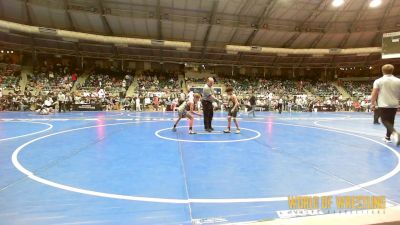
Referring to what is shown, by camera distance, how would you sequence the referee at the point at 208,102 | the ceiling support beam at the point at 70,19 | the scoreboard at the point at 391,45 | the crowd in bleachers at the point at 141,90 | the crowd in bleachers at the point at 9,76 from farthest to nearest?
the crowd in bleachers at the point at 9,76, the scoreboard at the point at 391,45, the crowd in bleachers at the point at 141,90, the ceiling support beam at the point at 70,19, the referee at the point at 208,102

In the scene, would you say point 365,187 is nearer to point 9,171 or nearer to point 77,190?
point 77,190

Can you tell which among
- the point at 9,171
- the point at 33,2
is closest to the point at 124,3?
the point at 33,2

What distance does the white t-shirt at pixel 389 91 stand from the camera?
6287mm

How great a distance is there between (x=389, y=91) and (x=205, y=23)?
24.2 meters

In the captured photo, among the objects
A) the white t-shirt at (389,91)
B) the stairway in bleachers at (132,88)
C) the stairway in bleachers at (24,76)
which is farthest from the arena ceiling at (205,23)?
the white t-shirt at (389,91)

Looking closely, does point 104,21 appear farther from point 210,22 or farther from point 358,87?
point 358,87

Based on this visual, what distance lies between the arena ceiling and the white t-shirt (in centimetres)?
2231

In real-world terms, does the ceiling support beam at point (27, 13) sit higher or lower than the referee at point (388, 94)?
higher

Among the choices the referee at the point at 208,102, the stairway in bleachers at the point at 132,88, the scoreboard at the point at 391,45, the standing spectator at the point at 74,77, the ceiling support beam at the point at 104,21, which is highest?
the ceiling support beam at the point at 104,21

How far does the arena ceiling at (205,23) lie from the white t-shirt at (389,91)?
22.3 m

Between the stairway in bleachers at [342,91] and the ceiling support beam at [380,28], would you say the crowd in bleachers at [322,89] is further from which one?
the ceiling support beam at [380,28]

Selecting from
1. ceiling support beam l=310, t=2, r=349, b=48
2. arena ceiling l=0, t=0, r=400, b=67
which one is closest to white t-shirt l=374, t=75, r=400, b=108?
arena ceiling l=0, t=0, r=400, b=67

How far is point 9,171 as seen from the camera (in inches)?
187

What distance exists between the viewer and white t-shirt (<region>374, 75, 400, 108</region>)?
248 inches
